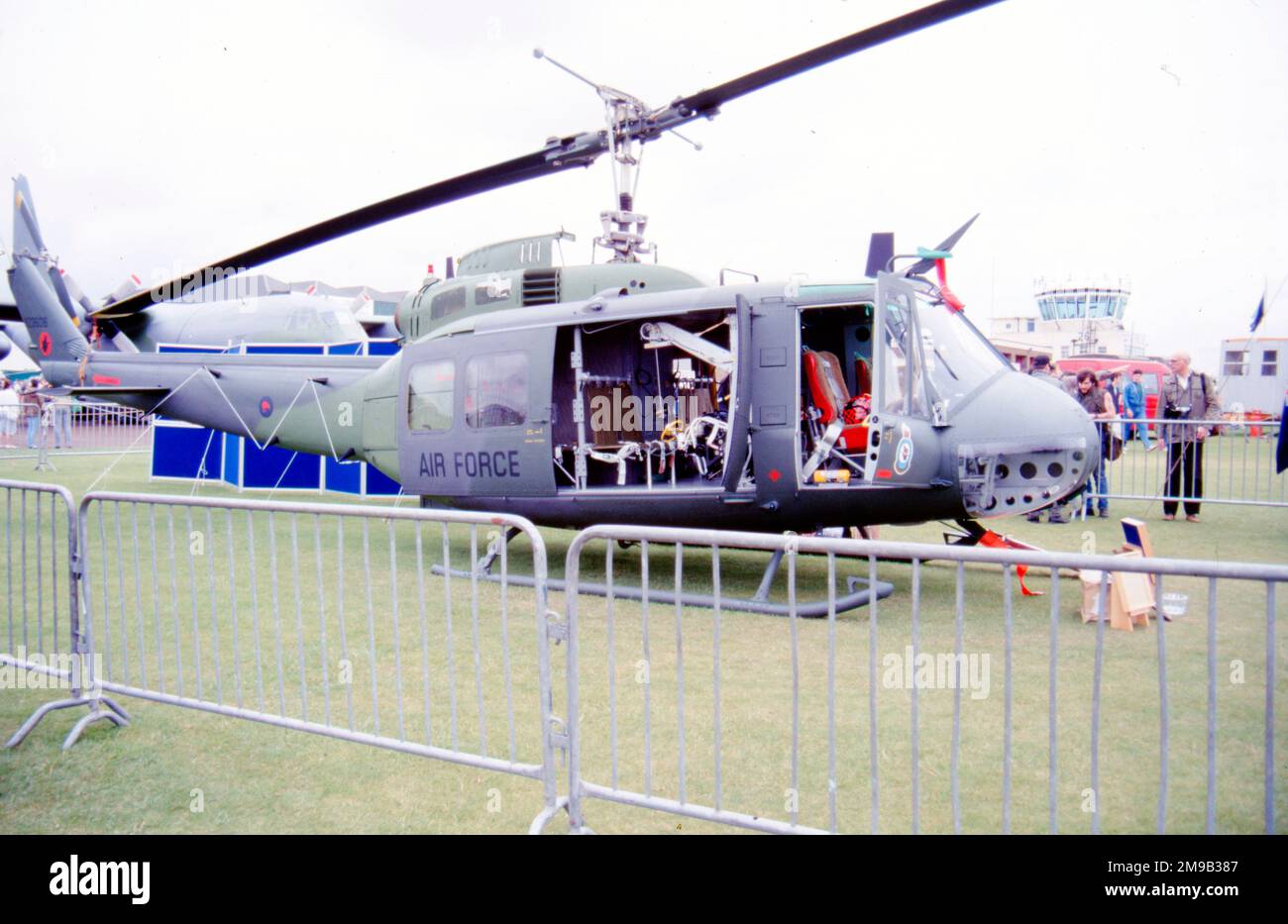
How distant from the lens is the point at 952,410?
591cm

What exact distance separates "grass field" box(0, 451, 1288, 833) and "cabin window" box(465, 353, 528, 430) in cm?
158

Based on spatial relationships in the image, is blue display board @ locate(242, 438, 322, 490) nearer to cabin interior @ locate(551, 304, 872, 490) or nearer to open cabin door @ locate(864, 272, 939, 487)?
cabin interior @ locate(551, 304, 872, 490)

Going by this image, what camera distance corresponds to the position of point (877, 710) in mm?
3842

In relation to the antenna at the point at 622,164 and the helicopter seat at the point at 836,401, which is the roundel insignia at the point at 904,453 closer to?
the helicopter seat at the point at 836,401

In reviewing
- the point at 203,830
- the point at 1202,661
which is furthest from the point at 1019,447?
the point at 203,830

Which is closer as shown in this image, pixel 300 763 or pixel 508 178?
pixel 300 763

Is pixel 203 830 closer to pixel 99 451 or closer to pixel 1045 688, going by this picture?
pixel 1045 688

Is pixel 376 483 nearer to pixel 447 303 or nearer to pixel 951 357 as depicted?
pixel 447 303

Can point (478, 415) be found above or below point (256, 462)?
above

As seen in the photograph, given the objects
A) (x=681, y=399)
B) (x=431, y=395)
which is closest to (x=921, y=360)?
(x=681, y=399)

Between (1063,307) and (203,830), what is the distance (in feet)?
267

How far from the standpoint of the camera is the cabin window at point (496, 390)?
7012 millimetres

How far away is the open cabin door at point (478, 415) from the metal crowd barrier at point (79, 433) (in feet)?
51.0

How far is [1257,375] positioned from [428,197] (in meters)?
41.3
